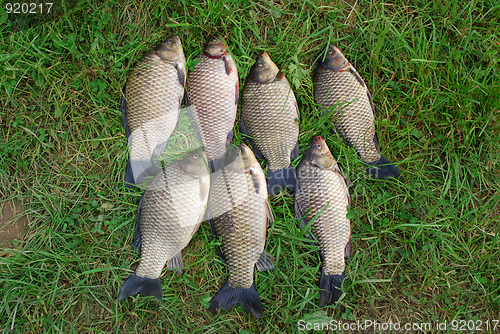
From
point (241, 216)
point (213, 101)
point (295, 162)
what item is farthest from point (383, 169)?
point (213, 101)

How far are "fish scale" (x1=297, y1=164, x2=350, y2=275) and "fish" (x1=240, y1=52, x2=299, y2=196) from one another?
14 centimetres

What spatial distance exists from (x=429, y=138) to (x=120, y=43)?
2698mm

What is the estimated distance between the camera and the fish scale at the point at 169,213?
95.9 inches

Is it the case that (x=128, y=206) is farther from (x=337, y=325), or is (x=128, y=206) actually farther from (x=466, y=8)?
(x=466, y=8)

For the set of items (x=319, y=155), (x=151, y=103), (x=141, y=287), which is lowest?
(x=141, y=287)

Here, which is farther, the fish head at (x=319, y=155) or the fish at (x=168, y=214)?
the fish head at (x=319, y=155)

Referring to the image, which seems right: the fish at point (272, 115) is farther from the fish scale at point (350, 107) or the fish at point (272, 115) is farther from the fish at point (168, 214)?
the fish at point (168, 214)

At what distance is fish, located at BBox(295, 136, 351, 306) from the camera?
255 centimetres

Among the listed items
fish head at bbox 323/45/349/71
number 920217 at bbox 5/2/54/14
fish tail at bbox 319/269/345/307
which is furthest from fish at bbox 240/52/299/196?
number 920217 at bbox 5/2/54/14

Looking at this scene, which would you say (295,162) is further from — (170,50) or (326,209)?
(170,50)

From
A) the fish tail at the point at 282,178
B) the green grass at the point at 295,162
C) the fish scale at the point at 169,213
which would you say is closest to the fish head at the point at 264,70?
the green grass at the point at 295,162

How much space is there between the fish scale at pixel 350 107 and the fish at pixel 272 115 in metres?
0.29

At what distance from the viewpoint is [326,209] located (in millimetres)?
2539

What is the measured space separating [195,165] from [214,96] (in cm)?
55
